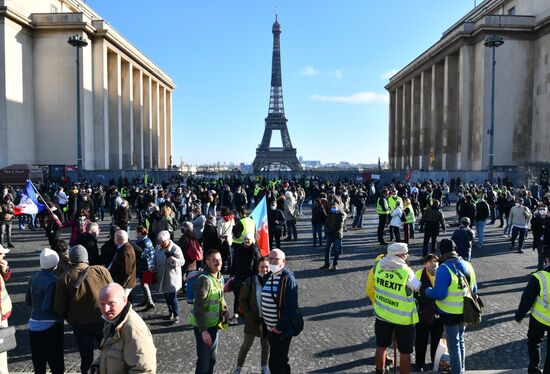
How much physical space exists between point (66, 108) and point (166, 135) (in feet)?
115

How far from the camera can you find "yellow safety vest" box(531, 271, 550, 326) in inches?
203

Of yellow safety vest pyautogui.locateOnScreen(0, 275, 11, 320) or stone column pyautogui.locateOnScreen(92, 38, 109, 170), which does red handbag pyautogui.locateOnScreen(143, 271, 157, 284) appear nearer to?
yellow safety vest pyautogui.locateOnScreen(0, 275, 11, 320)

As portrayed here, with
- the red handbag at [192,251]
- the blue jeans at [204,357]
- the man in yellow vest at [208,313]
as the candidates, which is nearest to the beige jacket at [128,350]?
the man in yellow vest at [208,313]

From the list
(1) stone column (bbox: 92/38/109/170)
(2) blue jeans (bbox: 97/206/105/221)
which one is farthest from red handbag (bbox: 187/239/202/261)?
(1) stone column (bbox: 92/38/109/170)

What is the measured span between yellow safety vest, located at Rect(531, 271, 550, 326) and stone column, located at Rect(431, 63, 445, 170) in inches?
1835

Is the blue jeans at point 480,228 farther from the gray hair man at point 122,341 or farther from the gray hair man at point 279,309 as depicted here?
the gray hair man at point 122,341

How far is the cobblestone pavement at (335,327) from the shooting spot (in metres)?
6.00

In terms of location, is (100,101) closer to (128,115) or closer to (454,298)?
(128,115)

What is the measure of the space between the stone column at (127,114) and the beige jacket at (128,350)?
160ft

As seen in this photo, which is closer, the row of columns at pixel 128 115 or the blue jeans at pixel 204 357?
the blue jeans at pixel 204 357

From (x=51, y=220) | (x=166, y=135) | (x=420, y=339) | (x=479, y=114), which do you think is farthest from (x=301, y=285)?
(x=166, y=135)

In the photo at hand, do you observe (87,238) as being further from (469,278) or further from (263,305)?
(469,278)

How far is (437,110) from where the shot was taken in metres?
50.0

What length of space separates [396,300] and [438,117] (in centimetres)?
4926
